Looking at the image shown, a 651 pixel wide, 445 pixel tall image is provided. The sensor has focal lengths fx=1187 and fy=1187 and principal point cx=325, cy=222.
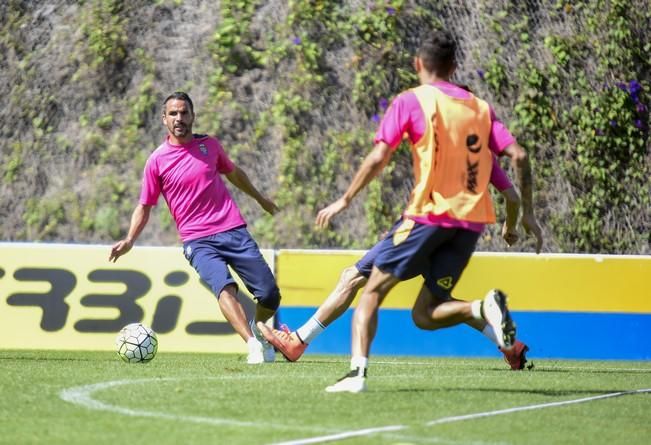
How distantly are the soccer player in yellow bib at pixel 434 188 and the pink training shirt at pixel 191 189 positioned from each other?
2954 millimetres

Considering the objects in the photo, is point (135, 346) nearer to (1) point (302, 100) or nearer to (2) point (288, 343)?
(2) point (288, 343)

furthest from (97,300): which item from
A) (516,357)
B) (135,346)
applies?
(516,357)

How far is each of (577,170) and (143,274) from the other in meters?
6.79

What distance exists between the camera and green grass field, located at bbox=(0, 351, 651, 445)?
5.29 m

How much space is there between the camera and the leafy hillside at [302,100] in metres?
15.9

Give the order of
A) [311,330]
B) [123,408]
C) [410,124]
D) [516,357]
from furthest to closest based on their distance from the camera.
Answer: [516,357]
[311,330]
[410,124]
[123,408]

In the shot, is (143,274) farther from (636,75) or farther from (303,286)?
(636,75)

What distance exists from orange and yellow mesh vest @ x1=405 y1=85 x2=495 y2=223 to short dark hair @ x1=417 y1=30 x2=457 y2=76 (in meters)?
0.13

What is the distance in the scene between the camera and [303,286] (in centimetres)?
1200

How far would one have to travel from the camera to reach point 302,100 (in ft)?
52.9

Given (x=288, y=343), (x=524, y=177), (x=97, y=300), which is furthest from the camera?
(x=97, y=300)

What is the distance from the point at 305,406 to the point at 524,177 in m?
→ 2.15

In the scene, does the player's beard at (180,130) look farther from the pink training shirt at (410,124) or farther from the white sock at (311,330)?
the pink training shirt at (410,124)

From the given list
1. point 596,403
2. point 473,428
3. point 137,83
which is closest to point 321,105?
point 137,83
